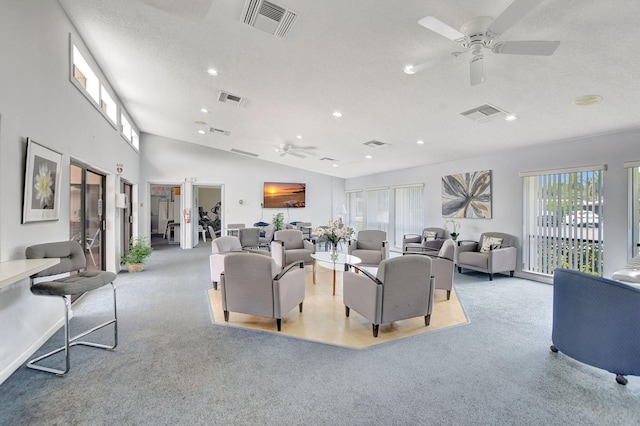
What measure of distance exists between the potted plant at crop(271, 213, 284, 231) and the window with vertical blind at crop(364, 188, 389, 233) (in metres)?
3.06

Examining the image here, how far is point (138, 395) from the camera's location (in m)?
2.04

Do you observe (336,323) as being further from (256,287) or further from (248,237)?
(248,237)

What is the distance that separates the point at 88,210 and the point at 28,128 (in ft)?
→ 7.93

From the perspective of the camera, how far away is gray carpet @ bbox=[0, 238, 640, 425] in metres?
1.85

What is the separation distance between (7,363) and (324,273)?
4330 millimetres

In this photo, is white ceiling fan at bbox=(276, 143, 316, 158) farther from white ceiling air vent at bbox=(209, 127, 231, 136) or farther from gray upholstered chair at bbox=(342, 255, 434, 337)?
gray upholstered chair at bbox=(342, 255, 434, 337)

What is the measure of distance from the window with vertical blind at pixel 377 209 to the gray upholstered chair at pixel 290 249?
4.10m

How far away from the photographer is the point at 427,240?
7191mm

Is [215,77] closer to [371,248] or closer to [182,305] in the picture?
[182,305]

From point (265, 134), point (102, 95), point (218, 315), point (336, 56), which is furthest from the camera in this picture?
point (265, 134)

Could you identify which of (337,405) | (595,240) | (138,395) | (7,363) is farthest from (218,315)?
(595,240)

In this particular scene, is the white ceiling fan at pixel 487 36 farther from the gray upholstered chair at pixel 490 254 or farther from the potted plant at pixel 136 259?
the potted plant at pixel 136 259

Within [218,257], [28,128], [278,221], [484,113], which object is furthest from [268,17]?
[278,221]

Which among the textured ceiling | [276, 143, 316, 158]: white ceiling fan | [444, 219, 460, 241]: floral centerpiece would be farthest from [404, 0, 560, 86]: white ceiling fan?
[276, 143, 316, 158]: white ceiling fan
